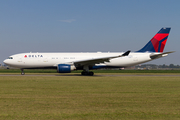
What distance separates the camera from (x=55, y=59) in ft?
102

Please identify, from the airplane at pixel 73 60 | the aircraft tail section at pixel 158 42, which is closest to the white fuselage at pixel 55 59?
the airplane at pixel 73 60

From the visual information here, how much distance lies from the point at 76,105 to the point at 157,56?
25.9 metres

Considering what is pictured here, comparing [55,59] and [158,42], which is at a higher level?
[158,42]

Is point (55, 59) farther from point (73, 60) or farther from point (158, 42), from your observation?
point (158, 42)

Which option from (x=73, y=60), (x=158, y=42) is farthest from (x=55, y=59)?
(x=158, y=42)

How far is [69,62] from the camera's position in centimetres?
3052

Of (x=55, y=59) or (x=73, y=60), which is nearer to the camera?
(x=55, y=59)

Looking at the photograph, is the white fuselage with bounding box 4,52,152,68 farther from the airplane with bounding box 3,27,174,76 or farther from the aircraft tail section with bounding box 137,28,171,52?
the aircraft tail section with bounding box 137,28,171,52

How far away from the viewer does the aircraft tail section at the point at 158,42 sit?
111ft

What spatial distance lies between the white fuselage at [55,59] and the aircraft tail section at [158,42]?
5.83 feet

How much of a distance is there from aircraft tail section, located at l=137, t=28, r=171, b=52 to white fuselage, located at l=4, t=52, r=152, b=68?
178 centimetres

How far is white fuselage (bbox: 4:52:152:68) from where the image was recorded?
102ft

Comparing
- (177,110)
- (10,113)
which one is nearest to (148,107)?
(177,110)

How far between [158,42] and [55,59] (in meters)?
A: 16.3
